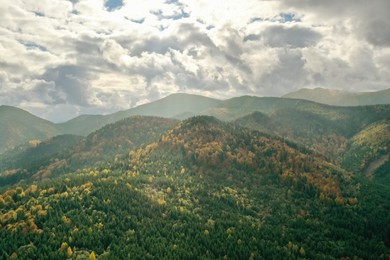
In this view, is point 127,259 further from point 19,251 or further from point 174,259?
point 19,251

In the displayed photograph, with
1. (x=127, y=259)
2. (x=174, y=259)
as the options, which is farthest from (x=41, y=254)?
(x=174, y=259)

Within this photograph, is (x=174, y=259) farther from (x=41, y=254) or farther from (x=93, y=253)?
(x=41, y=254)

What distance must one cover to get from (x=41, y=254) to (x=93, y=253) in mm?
26900

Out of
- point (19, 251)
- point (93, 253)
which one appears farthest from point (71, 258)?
point (19, 251)

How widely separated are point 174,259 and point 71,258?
184 ft

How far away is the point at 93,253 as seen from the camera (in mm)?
196750

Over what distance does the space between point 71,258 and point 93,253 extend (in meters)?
12.7

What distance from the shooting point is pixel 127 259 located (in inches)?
7667

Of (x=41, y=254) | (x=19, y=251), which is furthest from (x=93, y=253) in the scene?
(x=19, y=251)

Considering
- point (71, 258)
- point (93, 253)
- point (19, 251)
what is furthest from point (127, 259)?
point (19, 251)

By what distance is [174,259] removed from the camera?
653 ft

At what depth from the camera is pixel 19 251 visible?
199625 mm

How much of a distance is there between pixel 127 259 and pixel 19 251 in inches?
2387

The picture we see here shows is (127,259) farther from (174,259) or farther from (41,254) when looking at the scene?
(41,254)
